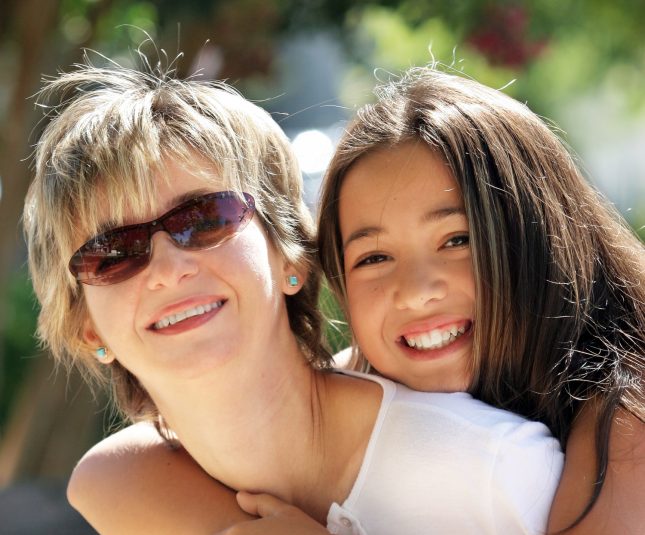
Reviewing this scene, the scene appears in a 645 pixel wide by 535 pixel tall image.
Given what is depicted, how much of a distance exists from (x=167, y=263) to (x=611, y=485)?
1.19 meters

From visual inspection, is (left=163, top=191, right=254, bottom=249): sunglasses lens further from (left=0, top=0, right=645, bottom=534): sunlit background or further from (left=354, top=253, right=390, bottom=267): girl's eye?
(left=0, top=0, right=645, bottom=534): sunlit background

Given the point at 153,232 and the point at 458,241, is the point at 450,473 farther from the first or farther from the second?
the point at 153,232

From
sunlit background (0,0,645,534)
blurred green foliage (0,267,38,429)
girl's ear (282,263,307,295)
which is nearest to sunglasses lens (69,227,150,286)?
girl's ear (282,263,307,295)

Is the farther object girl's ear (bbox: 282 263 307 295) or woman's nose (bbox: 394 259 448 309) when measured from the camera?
girl's ear (bbox: 282 263 307 295)

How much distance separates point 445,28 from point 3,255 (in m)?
2.83

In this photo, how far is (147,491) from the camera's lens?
2.81 meters

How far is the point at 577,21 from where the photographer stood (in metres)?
6.62

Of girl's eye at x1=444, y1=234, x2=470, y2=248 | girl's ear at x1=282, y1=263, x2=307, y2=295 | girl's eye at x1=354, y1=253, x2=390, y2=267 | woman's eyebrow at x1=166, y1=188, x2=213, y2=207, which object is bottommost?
girl's ear at x1=282, y1=263, x2=307, y2=295

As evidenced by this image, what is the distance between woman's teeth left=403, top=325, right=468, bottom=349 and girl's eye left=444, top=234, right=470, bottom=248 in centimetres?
22

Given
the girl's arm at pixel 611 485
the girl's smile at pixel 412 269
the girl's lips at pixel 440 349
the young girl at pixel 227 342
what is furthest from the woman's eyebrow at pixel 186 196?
the girl's arm at pixel 611 485

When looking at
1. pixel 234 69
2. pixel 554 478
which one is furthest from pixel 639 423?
pixel 234 69

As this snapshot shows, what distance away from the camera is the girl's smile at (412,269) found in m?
2.58

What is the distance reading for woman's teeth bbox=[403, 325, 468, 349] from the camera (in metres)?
2.63

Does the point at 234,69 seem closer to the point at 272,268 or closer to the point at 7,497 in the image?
the point at 7,497
